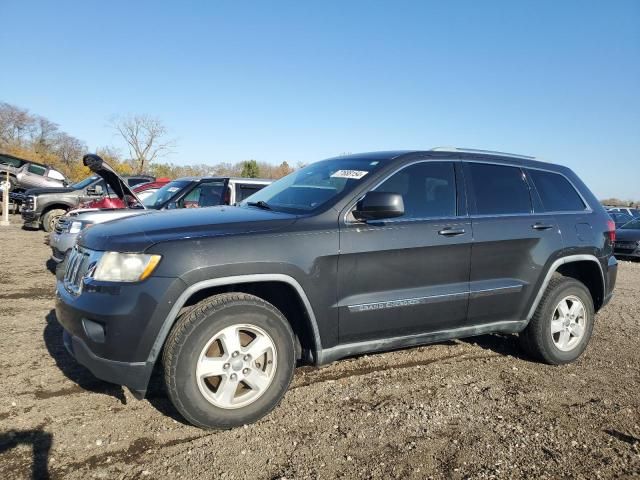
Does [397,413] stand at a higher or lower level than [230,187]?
lower

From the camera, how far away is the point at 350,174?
370cm

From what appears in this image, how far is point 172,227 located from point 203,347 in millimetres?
792

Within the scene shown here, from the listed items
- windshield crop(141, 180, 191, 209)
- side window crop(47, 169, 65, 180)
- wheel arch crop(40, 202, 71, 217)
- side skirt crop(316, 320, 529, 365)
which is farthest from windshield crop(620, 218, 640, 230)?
side window crop(47, 169, 65, 180)

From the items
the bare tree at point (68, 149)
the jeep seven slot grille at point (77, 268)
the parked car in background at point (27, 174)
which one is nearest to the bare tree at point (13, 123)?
the bare tree at point (68, 149)

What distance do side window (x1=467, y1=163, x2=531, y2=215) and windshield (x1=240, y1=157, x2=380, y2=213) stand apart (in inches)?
37.7

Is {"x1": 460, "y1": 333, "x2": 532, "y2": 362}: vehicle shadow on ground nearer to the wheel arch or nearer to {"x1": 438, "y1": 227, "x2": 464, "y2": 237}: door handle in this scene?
{"x1": 438, "y1": 227, "x2": 464, "y2": 237}: door handle

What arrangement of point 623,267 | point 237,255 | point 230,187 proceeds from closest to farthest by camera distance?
point 237,255 < point 230,187 < point 623,267

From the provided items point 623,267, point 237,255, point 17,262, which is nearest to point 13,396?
point 237,255

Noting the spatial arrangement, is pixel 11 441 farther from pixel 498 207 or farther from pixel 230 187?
pixel 230 187

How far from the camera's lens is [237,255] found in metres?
2.93

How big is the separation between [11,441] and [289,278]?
6.18 ft

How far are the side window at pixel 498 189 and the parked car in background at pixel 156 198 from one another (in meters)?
4.24

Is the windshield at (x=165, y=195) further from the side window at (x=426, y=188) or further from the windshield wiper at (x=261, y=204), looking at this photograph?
the side window at (x=426, y=188)

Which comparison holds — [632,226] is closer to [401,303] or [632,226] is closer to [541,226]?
[541,226]
